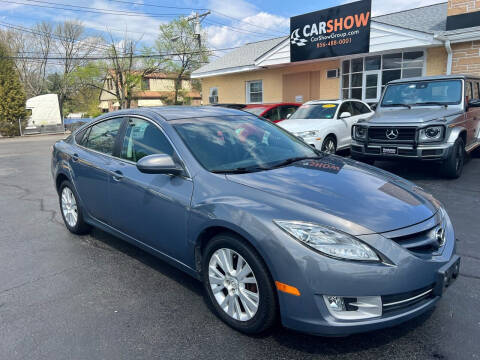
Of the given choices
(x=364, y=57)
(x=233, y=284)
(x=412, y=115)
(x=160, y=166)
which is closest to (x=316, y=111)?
(x=412, y=115)

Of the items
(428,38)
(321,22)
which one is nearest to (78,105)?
(321,22)

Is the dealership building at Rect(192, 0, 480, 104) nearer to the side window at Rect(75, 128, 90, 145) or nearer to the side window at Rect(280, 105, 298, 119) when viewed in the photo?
the side window at Rect(280, 105, 298, 119)

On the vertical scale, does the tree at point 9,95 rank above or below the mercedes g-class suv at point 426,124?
above

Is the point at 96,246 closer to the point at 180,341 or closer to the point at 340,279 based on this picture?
the point at 180,341

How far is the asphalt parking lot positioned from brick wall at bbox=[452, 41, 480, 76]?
8.65 m

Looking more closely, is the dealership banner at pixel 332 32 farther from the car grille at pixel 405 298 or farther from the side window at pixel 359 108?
the car grille at pixel 405 298

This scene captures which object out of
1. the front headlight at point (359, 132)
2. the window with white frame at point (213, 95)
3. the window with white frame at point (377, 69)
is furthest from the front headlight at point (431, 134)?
the window with white frame at point (213, 95)

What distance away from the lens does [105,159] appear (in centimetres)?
399

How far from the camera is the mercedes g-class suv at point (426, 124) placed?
6.77 m

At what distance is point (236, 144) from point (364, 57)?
12.5 meters

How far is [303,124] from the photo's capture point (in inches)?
367

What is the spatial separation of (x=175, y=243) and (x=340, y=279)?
1.42 meters

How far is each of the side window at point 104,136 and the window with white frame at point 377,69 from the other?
11726mm

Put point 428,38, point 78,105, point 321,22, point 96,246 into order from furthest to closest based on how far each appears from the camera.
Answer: point 78,105
point 321,22
point 428,38
point 96,246
